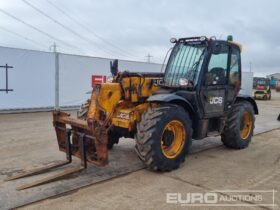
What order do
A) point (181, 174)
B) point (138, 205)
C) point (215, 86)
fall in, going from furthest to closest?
point (215, 86) → point (181, 174) → point (138, 205)

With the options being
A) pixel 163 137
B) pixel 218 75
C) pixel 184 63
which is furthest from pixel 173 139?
pixel 218 75

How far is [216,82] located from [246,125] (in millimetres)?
1717

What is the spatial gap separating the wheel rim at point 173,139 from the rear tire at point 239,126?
176 centimetres

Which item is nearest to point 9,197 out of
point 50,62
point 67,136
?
point 67,136

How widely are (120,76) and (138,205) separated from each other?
261 centimetres

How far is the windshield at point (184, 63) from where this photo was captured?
6383 millimetres

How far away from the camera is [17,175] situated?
207 inches

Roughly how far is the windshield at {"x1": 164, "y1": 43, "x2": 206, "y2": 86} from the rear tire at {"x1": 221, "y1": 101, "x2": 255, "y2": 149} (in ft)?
5.00

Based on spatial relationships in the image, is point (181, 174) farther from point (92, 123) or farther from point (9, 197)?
point (9, 197)

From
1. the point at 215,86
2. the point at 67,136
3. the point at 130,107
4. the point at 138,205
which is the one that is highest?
the point at 215,86

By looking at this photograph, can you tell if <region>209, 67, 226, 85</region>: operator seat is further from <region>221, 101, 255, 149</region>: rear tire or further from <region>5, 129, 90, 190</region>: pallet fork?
<region>5, 129, 90, 190</region>: pallet fork

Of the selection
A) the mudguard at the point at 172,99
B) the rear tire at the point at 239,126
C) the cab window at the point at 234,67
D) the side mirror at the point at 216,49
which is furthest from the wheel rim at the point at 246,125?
the mudguard at the point at 172,99

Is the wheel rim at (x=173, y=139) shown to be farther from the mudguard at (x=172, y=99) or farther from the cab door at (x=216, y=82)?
the cab door at (x=216, y=82)

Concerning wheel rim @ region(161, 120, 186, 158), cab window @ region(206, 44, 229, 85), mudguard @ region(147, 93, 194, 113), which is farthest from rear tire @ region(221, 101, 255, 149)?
wheel rim @ region(161, 120, 186, 158)
